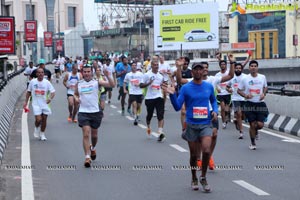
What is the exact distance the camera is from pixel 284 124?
18422 mm

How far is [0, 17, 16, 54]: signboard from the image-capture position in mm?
24234

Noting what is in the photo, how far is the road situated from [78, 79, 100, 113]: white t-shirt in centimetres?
99

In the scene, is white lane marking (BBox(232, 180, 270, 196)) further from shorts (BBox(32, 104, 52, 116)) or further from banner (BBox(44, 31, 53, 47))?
banner (BBox(44, 31, 53, 47))

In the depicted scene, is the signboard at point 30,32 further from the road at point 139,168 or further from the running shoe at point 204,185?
the running shoe at point 204,185

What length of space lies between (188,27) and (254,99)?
46.7 meters

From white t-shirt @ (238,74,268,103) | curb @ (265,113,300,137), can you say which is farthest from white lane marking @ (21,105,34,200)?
curb @ (265,113,300,137)

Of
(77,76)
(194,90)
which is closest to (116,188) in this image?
(194,90)

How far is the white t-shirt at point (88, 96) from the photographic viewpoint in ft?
40.1

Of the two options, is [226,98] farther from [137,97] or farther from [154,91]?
[137,97]

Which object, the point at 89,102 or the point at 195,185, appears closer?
the point at 195,185

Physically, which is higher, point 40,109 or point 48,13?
point 48,13

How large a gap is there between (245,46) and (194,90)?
66421mm

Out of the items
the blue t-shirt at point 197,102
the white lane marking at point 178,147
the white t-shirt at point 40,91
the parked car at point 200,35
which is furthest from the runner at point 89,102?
the parked car at point 200,35

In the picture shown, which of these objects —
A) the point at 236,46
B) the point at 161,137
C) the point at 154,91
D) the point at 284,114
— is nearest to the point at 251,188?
the point at 161,137
